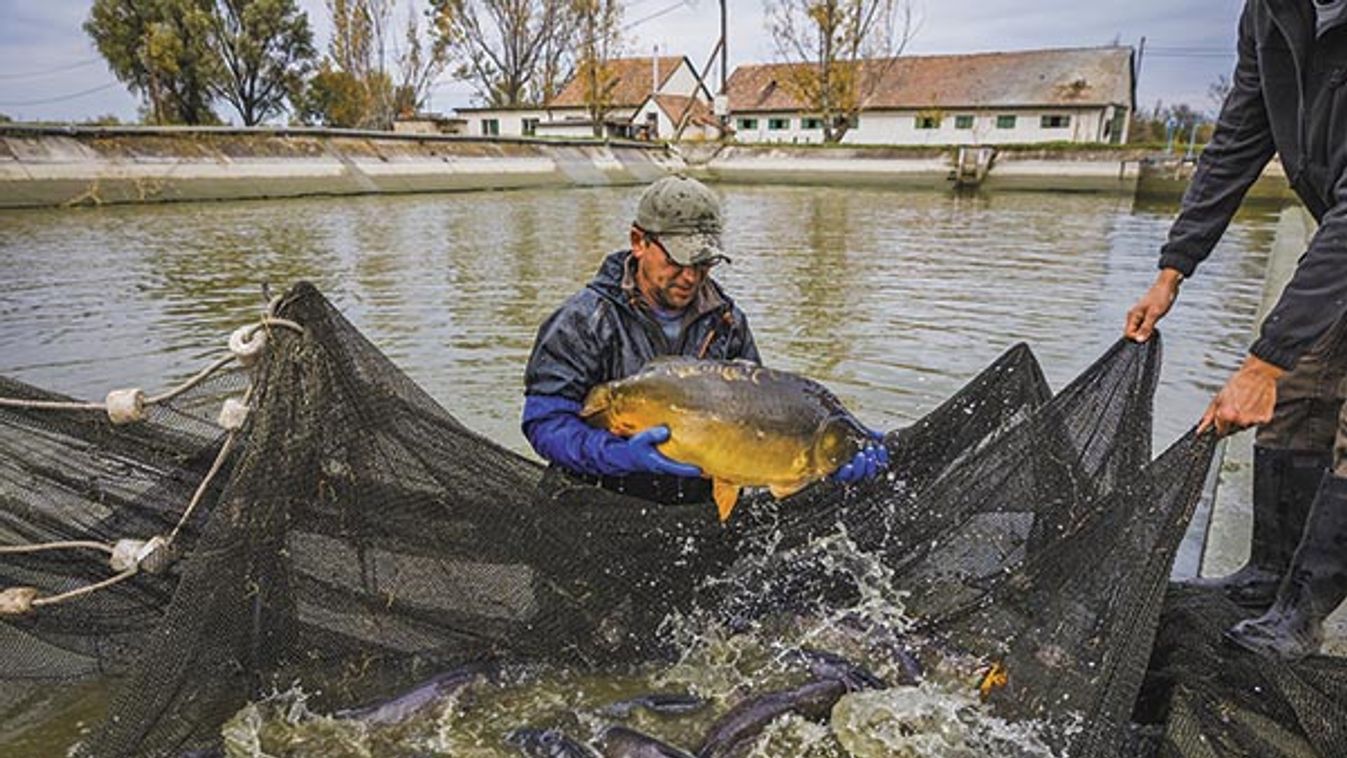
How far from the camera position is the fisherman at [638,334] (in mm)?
3045

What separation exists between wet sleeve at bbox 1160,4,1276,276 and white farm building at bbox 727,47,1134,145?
1858 inches

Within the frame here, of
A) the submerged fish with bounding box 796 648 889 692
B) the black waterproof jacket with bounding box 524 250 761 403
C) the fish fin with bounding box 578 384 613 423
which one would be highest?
the black waterproof jacket with bounding box 524 250 761 403

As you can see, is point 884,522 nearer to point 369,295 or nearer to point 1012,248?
point 369,295

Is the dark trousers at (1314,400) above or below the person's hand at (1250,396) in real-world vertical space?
below

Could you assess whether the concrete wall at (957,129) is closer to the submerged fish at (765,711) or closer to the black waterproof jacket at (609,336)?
the black waterproof jacket at (609,336)

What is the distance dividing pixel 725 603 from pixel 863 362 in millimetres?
5449

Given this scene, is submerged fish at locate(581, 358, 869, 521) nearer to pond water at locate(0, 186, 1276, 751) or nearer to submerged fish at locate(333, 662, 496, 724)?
submerged fish at locate(333, 662, 496, 724)

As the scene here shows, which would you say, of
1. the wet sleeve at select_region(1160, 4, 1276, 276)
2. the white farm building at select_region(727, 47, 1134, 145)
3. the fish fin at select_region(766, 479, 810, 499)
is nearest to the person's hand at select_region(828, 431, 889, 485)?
the fish fin at select_region(766, 479, 810, 499)

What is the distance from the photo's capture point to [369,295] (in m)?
11.3

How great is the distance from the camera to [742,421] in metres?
2.70

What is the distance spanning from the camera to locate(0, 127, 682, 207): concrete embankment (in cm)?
1959

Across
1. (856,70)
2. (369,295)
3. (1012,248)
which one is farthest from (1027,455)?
(856,70)

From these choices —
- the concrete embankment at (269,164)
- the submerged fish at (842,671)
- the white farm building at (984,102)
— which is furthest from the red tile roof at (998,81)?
the submerged fish at (842,671)

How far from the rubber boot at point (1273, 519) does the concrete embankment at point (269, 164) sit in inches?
877
